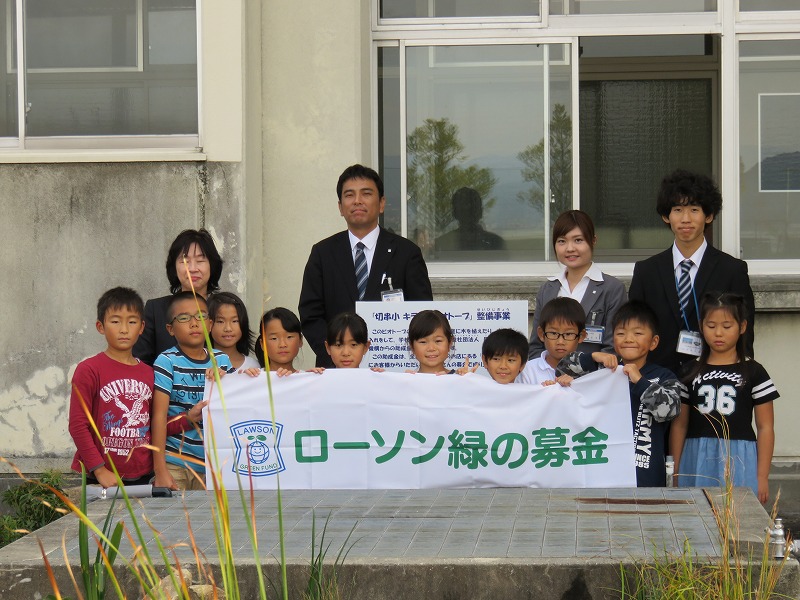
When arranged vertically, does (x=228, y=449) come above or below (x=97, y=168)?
below

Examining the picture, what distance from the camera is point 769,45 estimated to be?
8.58 m

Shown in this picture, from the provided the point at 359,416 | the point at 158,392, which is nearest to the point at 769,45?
the point at 359,416

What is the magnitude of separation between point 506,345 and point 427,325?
1.43 feet

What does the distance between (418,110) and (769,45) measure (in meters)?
2.59

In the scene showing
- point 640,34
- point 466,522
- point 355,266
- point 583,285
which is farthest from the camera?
point 640,34

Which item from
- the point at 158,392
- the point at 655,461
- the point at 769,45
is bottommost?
the point at 655,461

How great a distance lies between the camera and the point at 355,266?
260 inches

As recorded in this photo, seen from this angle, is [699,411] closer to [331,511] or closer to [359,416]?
[359,416]

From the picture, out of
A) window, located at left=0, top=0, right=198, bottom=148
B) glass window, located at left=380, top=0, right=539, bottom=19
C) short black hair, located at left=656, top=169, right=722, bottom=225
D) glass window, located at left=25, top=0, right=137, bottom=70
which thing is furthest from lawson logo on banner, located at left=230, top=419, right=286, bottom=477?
glass window, located at left=380, top=0, right=539, bottom=19

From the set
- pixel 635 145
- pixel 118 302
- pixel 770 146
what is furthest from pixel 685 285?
pixel 770 146

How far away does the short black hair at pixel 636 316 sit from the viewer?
18.8 ft

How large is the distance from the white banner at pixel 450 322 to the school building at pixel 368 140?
1.73 metres

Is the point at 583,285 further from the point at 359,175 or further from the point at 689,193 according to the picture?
the point at 359,175

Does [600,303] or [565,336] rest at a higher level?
[600,303]
